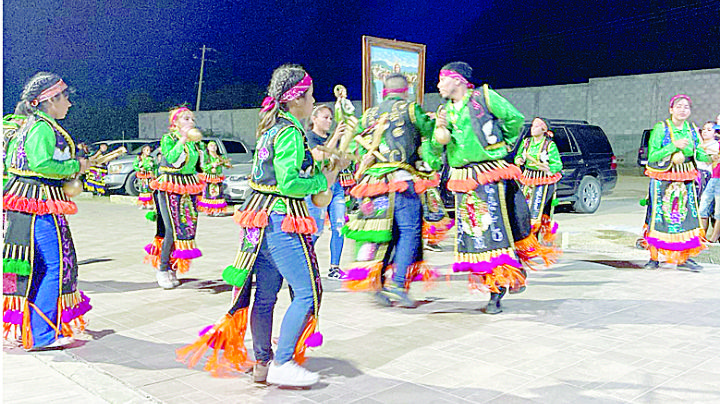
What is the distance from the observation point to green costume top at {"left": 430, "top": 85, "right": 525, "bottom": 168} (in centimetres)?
541

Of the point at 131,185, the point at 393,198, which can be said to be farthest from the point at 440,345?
the point at 131,185

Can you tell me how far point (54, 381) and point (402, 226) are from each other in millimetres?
2969

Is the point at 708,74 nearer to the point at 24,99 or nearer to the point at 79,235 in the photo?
the point at 79,235

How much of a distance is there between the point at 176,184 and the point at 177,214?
292 mm

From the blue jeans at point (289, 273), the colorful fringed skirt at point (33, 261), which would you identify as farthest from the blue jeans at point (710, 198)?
the colorful fringed skirt at point (33, 261)

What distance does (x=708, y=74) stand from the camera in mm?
25266

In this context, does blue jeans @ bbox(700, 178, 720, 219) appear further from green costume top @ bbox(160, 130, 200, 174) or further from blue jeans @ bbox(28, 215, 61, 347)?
blue jeans @ bbox(28, 215, 61, 347)

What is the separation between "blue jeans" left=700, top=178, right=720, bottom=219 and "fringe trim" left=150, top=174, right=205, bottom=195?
6770mm

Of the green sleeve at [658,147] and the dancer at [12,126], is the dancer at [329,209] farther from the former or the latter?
the green sleeve at [658,147]

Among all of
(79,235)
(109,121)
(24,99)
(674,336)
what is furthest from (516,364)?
(109,121)

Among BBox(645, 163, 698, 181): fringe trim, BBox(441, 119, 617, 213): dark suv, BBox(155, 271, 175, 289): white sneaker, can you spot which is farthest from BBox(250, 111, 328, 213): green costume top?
BBox(441, 119, 617, 213): dark suv

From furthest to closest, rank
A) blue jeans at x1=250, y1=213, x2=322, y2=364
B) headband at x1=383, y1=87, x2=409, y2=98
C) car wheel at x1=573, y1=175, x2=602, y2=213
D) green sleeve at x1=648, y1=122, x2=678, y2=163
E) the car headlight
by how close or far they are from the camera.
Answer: the car headlight → car wheel at x1=573, y1=175, x2=602, y2=213 → green sleeve at x1=648, y1=122, x2=678, y2=163 → headband at x1=383, y1=87, x2=409, y2=98 → blue jeans at x1=250, y1=213, x2=322, y2=364

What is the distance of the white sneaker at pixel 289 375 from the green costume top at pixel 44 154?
199cm

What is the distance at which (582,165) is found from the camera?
13.8 metres
